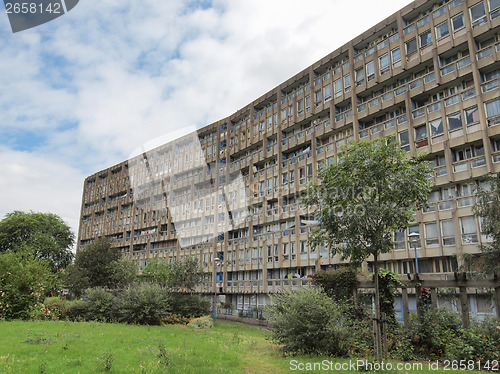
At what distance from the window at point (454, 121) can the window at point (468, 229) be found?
7.23 m

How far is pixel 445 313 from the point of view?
14734 millimetres

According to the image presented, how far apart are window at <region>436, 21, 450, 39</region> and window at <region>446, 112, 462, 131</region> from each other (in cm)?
737

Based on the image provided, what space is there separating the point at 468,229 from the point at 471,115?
8732 mm

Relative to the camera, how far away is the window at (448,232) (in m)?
Result: 30.4

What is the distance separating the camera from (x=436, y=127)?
33156 mm

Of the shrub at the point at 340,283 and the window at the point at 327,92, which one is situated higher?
the window at the point at 327,92

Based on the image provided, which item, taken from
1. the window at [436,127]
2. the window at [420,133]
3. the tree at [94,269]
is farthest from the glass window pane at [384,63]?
the tree at [94,269]

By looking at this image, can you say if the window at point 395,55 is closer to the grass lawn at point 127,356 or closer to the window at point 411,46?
the window at point 411,46

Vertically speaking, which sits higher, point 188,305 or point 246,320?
point 188,305

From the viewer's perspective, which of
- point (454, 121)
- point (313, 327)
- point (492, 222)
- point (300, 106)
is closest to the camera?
point (313, 327)

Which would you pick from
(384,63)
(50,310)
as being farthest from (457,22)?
(50,310)

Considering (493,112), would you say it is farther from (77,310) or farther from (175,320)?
(77,310)

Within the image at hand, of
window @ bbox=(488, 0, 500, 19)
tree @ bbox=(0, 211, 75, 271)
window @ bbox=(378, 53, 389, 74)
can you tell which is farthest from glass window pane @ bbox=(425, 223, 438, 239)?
tree @ bbox=(0, 211, 75, 271)

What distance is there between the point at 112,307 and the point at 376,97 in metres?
29.3
